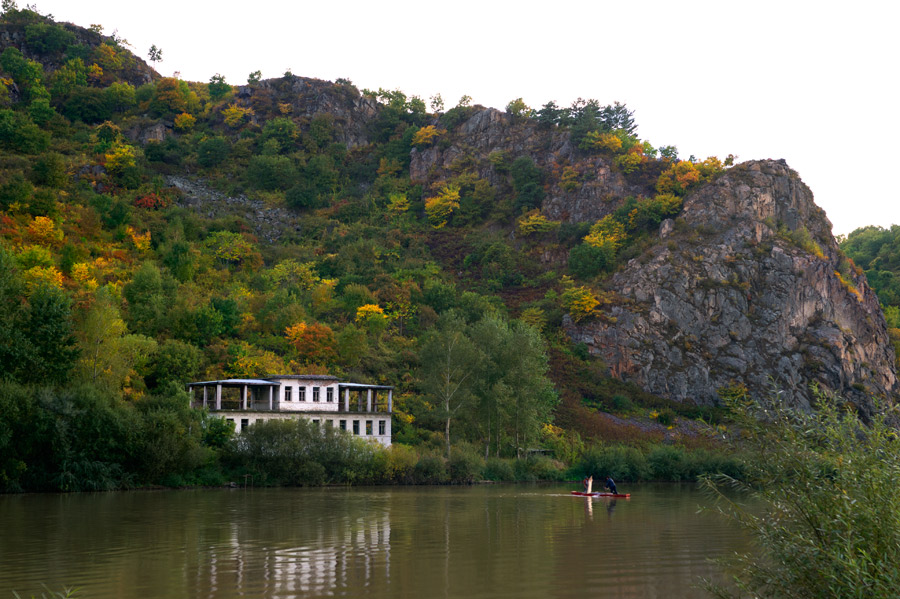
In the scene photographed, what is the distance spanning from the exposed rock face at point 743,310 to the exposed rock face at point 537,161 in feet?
41.8

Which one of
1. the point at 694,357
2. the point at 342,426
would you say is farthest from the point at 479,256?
the point at 342,426

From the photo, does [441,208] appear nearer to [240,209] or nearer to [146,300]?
[240,209]

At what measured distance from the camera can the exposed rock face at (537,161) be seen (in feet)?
371

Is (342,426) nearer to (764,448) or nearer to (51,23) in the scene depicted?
(764,448)

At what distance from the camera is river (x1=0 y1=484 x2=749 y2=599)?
19.4m

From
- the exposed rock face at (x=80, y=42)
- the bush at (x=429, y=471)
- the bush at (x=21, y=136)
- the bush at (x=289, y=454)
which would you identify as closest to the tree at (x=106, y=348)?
the bush at (x=289, y=454)

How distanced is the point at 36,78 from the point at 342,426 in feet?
299

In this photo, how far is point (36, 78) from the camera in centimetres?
12212

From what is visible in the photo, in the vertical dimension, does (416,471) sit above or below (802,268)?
below

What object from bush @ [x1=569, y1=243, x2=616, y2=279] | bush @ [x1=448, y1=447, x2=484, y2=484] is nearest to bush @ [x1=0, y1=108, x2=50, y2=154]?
bush @ [x1=569, y1=243, x2=616, y2=279]

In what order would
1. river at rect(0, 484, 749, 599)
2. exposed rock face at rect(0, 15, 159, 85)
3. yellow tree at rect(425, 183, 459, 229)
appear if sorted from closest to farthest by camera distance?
river at rect(0, 484, 749, 599)
yellow tree at rect(425, 183, 459, 229)
exposed rock face at rect(0, 15, 159, 85)

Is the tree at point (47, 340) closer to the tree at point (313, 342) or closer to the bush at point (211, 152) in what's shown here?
the tree at point (313, 342)

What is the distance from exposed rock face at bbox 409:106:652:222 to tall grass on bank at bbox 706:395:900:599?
100815 millimetres

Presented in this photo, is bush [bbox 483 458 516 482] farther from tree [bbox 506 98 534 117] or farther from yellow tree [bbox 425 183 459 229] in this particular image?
tree [bbox 506 98 534 117]
